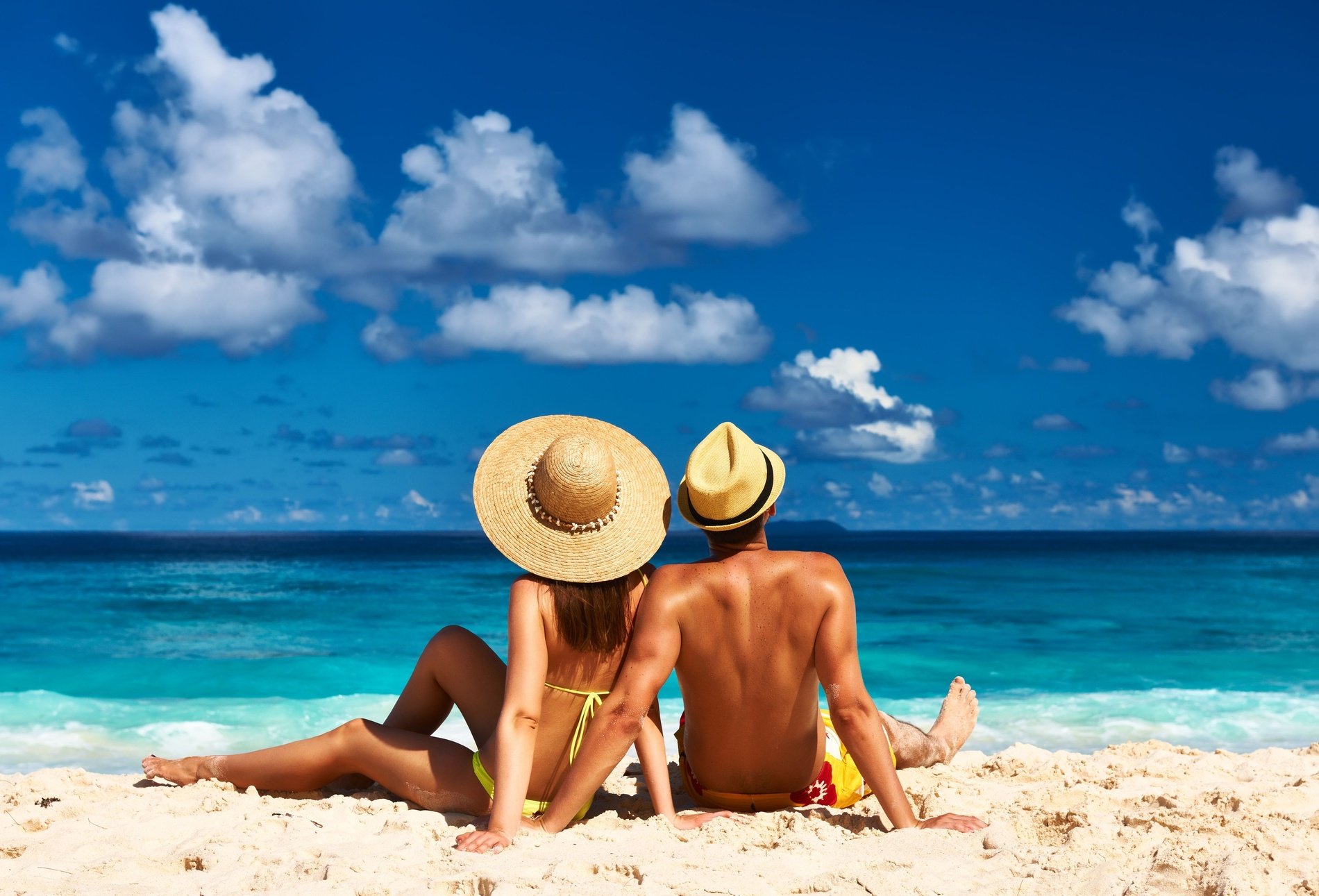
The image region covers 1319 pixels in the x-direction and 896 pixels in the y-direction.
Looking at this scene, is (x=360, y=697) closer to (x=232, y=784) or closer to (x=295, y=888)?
(x=232, y=784)

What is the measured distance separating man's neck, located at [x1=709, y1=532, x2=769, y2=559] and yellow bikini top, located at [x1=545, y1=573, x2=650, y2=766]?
10.3 inches

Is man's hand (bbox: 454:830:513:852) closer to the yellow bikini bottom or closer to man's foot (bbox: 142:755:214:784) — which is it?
the yellow bikini bottom

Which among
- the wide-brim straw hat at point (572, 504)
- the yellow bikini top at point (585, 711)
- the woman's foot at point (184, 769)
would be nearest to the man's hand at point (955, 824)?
the yellow bikini top at point (585, 711)

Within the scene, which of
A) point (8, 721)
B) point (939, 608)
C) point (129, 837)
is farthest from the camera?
point (939, 608)

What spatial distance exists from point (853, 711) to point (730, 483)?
2.64 ft

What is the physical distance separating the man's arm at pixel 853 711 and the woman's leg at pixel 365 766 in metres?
1.29

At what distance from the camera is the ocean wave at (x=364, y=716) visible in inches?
271

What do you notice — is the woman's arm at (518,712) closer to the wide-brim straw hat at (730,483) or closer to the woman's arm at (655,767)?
the woman's arm at (655,767)

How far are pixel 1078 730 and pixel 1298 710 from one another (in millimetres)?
2257

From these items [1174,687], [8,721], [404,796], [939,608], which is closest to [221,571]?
[939,608]

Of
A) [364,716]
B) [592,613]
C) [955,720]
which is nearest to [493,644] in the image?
[364,716]

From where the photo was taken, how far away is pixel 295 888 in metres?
2.79

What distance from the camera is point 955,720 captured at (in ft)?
15.6

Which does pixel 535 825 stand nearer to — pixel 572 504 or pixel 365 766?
pixel 365 766
